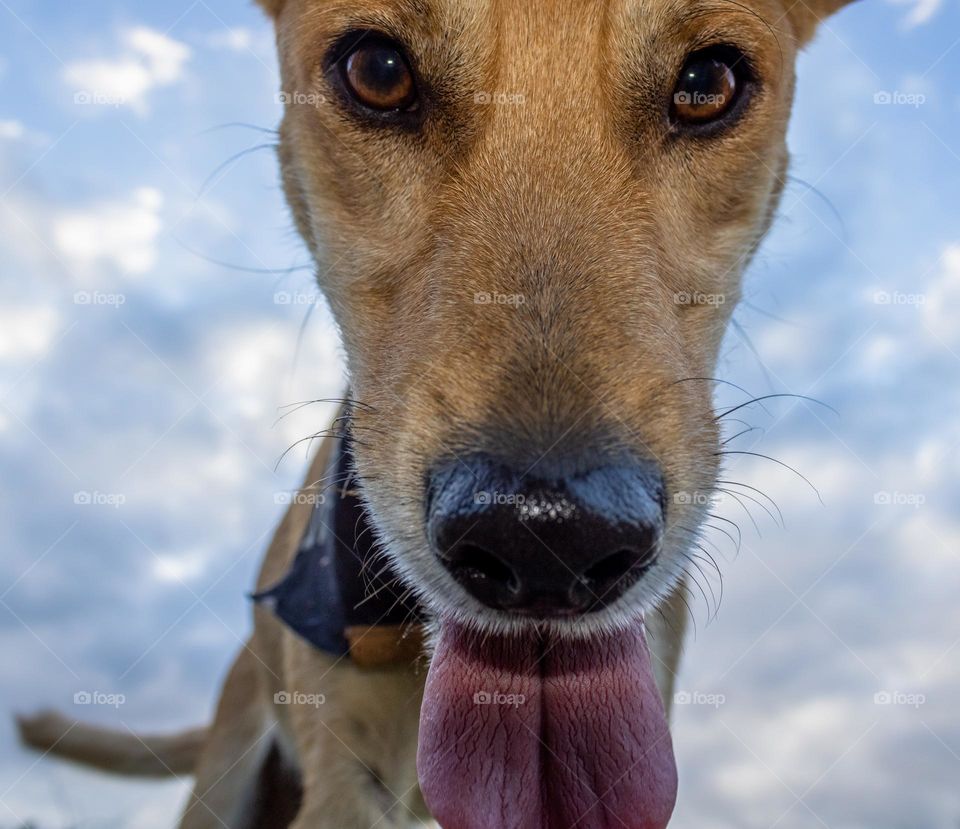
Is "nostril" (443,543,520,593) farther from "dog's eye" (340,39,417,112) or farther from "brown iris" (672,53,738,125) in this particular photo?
"brown iris" (672,53,738,125)

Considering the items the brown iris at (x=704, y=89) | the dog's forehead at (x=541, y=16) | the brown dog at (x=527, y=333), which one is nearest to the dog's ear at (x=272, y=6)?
the brown dog at (x=527, y=333)

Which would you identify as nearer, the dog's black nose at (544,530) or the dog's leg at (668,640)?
the dog's black nose at (544,530)

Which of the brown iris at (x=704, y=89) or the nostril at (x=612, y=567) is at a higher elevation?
the brown iris at (x=704, y=89)

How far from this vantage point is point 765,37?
3102 mm

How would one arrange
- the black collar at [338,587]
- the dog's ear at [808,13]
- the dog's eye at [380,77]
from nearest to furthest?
1. the dog's eye at [380,77]
2. the black collar at [338,587]
3. the dog's ear at [808,13]

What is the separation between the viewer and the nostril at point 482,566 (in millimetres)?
2004

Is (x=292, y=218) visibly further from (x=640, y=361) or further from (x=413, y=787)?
(x=413, y=787)

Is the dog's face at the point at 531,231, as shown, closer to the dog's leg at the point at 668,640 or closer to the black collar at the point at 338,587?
the black collar at the point at 338,587

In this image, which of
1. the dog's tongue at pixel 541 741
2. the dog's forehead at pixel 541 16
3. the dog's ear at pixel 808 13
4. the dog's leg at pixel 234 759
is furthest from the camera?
the dog's leg at pixel 234 759

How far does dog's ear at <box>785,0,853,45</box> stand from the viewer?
3670mm

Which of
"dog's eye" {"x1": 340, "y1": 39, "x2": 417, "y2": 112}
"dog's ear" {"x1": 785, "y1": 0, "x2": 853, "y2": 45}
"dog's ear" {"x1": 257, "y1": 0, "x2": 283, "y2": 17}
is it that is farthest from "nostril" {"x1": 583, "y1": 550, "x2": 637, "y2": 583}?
"dog's ear" {"x1": 257, "y1": 0, "x2": 283, "y2": 17}

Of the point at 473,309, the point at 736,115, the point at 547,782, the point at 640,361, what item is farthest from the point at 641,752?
the point at 736,115

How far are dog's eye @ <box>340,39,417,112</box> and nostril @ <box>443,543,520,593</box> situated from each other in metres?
1.77

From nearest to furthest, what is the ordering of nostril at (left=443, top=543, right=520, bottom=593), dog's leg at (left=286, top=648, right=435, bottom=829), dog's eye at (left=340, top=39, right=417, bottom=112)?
nostril at (left=443, top=543, right=520, bottom=593) → dog's eye at (left=340, top=39, right=417, bottom=112) → dog's leg at (left=286, top=648, right=435, bottom=829)
